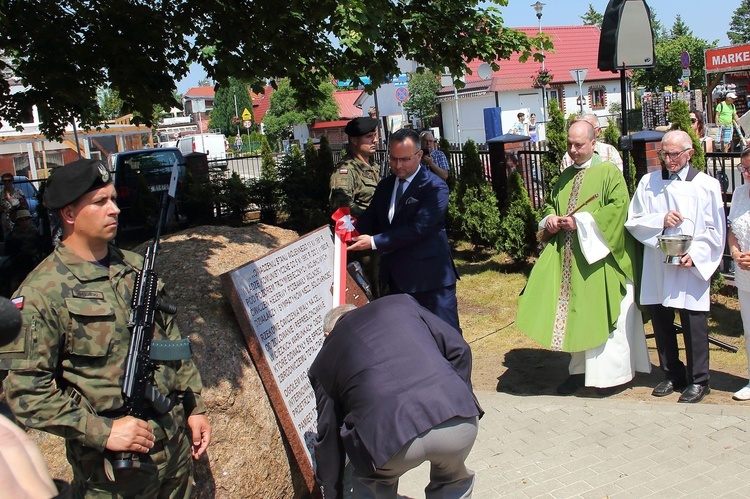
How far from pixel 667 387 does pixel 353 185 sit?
301cm

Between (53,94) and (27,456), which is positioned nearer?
(27,456)

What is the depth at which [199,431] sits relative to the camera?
344cm

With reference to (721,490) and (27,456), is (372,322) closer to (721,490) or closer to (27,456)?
(27,456)

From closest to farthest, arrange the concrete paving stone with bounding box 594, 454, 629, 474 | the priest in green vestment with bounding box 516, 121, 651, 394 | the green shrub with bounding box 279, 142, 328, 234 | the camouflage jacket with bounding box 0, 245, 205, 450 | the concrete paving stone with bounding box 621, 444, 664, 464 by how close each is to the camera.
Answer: the camouflage jacket with bounding box 0, 245, 205, 450
the concrete paving stone with bounding box 594, 454, 629, 474
the concrete paving stone with bounding box 621, 444, 664, 464
the priest in green vestment with bounding box 516, 121, 651, 394
the green shrub with bounding box 279, 142, 328, 234

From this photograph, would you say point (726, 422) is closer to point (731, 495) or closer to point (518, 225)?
point (731, 495)

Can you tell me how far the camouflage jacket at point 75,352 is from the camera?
286 centimetres

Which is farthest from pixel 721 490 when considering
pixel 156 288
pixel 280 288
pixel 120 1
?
pixel 120 1

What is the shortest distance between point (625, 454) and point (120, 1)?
643 cm

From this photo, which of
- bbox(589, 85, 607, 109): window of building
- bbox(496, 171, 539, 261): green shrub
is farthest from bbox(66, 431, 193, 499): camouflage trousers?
bbox(589, 85, 607, 109): window of building

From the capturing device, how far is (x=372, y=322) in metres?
3.46

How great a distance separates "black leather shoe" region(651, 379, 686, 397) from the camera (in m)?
5.96

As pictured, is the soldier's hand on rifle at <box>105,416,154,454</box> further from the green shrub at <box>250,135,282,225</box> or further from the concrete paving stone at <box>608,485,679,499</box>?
the green shrub at <box>250,135,282,225</box>

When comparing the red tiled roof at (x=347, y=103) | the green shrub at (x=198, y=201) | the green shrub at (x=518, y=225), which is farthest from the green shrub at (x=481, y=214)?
the red tiled roof at (x=347, y=103)

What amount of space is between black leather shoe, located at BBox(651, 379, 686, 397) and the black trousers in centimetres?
4
